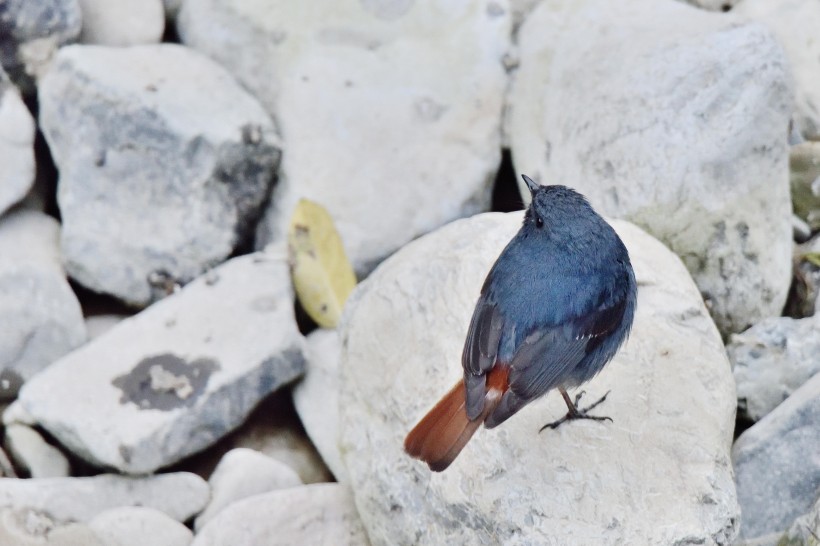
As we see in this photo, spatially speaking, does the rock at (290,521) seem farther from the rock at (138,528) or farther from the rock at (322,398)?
the rock at (322,398)

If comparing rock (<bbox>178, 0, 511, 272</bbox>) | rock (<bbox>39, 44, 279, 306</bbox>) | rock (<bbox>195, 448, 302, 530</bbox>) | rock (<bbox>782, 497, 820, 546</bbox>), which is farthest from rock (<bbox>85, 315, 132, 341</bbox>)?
rock (<bbox>782, 497, 820, 546</bbox>)

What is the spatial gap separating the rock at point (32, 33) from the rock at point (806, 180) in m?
3.43

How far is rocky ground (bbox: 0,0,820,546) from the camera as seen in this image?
3.91m

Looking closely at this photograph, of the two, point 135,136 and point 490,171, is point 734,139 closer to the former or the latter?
point 490,171

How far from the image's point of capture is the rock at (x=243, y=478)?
448 cm

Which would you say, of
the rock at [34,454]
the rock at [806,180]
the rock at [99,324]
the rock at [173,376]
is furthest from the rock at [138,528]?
the rock at [806,180]

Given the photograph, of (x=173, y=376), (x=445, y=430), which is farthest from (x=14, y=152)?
(x=445, y=430)

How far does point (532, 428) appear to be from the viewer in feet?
12.9

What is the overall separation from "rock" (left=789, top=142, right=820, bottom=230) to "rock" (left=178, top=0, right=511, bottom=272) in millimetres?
1373

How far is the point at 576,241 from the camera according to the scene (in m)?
3.80

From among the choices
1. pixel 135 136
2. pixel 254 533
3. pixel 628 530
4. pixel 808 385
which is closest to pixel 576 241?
pixel 628 530

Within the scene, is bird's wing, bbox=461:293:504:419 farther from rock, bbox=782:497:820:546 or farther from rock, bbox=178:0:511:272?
rock, bbox=178:0:511:272

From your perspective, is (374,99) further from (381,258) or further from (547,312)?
(547,312)

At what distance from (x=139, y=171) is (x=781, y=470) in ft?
9.87
